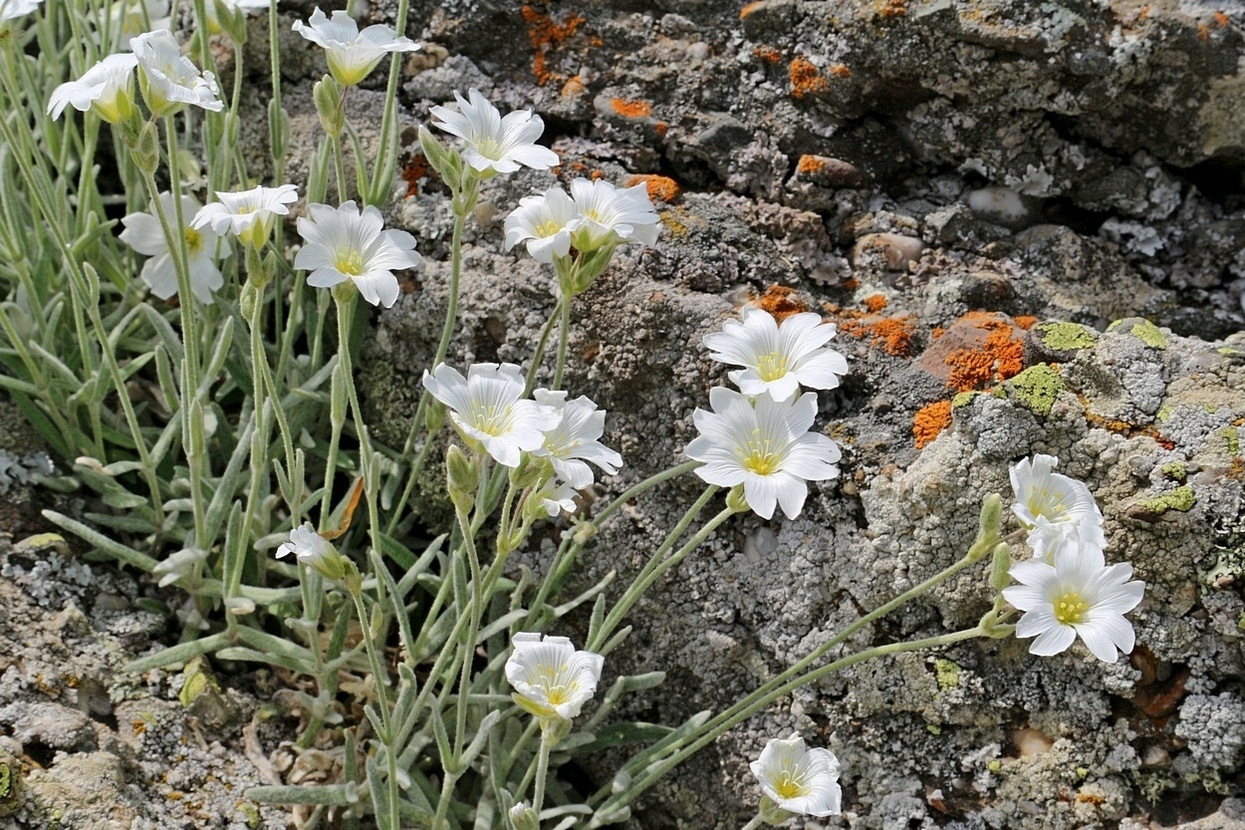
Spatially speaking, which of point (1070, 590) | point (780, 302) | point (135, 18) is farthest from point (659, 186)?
point (135, 18)

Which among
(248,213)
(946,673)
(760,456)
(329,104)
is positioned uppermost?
(329,104)

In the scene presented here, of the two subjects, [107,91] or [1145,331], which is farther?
[1145,331]

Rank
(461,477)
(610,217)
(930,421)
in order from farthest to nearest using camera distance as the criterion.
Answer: (930,421)
(610,217)
(461,477)

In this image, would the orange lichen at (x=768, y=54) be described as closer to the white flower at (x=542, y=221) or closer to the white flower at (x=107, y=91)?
the white flower at (x=542, y=221)

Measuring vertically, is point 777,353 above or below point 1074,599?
above

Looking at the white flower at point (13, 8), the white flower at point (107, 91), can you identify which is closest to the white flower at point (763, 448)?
the white flower at point (107, 91)

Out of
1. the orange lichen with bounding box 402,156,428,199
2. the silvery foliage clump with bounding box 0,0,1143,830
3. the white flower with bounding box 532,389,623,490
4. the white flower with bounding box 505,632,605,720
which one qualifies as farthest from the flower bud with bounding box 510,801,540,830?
the orange lichen with bounding box 402,156,428,199

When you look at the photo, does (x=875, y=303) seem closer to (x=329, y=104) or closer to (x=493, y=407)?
(x=493, y=407)

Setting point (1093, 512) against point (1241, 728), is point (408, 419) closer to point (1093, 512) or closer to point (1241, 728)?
point (1093, 512)
